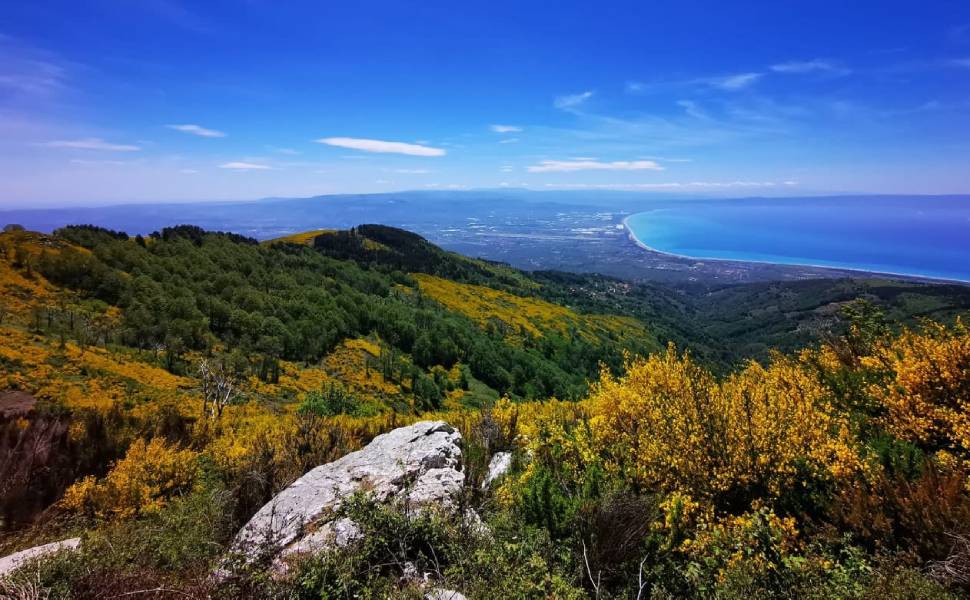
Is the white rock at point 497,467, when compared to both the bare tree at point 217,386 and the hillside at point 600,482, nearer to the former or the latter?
the hillside at point 600,482

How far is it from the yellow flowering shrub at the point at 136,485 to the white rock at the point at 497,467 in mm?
7224

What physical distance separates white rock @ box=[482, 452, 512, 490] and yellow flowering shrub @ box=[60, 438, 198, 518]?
7.22 metres

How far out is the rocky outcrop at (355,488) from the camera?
7.03 metres

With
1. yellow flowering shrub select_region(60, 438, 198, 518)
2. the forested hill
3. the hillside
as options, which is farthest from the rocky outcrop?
the forested hill

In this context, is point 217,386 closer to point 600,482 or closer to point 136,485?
point 136,485

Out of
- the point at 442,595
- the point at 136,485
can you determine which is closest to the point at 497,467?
the point at 442,595

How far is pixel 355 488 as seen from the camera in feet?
27.6

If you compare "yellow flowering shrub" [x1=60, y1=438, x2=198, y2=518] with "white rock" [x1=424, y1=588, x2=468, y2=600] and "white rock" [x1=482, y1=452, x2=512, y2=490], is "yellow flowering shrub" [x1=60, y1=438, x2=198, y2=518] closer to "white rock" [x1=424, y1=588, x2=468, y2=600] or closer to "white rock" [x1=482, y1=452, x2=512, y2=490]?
"white rock" [x1=424, y1=588, x2=468, y2=600]

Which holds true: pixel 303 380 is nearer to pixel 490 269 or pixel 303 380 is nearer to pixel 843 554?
pixel 843 554

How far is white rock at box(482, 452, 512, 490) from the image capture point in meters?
9.69

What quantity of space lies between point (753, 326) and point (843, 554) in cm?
19428

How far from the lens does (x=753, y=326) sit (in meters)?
170

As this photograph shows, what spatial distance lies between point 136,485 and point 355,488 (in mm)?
5420

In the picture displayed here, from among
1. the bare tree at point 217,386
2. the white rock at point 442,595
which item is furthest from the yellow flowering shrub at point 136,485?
the bare tree at point 217,386
